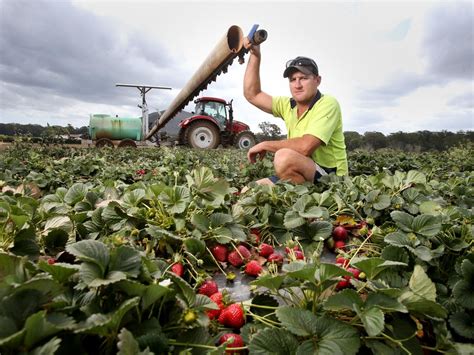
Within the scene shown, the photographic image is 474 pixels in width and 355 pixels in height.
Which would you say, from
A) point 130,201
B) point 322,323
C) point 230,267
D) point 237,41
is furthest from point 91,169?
point 322,323

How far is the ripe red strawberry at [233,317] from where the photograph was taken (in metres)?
1.05

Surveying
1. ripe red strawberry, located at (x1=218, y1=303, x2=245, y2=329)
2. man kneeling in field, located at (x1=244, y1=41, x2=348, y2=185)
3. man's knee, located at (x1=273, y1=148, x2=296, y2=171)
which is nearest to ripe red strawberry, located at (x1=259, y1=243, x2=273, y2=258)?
ripe red strawberry, located at (x1=218, y1=303, x2=245, y2=329)

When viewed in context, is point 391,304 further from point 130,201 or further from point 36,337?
point 130,201

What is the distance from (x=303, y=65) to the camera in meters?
3.17

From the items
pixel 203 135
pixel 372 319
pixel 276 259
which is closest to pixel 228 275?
pixel 276 259

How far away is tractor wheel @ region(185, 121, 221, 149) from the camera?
1264 centimetres

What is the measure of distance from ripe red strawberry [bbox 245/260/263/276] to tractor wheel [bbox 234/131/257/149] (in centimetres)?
1193

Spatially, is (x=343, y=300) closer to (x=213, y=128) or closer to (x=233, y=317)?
(x=233, y=317)

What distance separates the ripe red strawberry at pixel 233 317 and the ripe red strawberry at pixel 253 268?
0.32 metres

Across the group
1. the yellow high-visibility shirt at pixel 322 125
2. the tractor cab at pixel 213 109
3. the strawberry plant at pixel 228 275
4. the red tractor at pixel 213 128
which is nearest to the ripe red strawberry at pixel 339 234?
the strawberry plant at pixel 228 275

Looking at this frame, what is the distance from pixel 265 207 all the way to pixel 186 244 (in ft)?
1.82

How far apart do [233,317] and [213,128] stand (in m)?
12.1

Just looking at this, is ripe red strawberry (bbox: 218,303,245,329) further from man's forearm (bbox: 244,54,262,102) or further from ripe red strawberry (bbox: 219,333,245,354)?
man's forearm (bbox: 244,54,262,102)

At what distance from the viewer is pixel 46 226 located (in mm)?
1380
